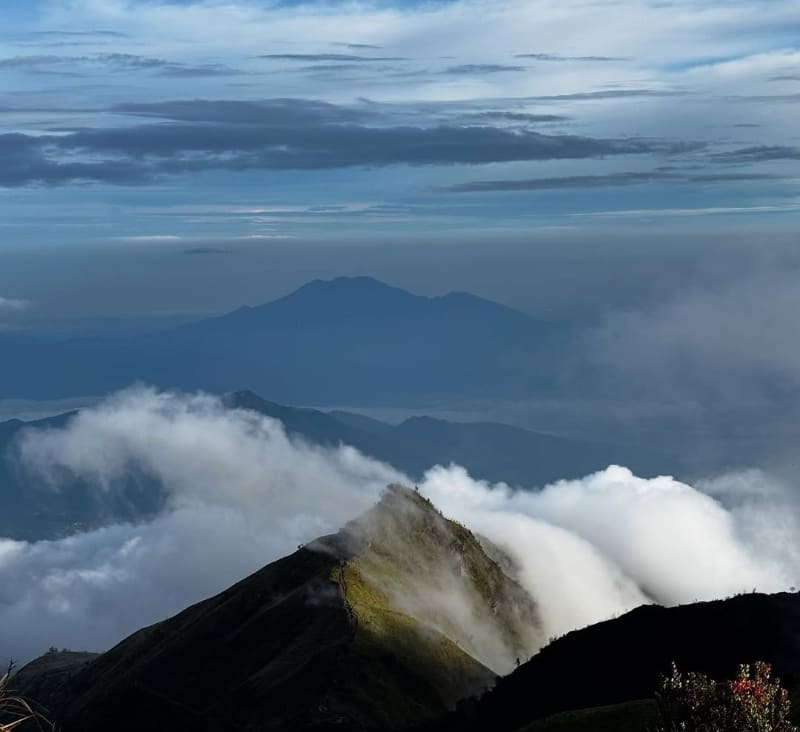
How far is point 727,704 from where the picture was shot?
5528cm

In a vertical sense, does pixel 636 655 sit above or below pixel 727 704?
below

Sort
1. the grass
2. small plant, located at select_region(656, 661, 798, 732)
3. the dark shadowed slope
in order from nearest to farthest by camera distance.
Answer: small plant, located at select_region(656, 661, 798, 732) → the grass → the dark shadowed slope

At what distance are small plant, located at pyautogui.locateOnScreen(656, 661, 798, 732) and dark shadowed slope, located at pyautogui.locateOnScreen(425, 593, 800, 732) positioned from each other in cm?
9800

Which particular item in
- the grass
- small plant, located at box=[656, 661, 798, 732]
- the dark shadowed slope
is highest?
small plant, located at box=[656, 661, 798, 732]

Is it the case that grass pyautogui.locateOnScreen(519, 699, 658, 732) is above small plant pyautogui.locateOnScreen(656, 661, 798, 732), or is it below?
below

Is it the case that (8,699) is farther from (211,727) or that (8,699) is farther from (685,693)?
(211,727)

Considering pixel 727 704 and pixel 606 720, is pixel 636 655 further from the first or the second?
pixel 727 704

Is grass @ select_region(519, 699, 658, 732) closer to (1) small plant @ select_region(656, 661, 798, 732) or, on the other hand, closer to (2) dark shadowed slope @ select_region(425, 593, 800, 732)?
(2) dark shadowed slope @ select_region(425, 593, 800, 732)

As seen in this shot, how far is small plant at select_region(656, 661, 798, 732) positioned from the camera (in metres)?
54.3

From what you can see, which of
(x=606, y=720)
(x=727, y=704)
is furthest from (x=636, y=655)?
(x=727, y=704)

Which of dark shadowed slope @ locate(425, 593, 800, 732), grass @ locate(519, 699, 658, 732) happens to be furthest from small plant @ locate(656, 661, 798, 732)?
dark shadowed slope @ locate(425, 593, 800, 732)

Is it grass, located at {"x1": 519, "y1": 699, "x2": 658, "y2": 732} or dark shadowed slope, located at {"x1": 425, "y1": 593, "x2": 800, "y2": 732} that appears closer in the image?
grass, located at {"x1": 519, "y1": 699, "x2": 658, "y2": 732}

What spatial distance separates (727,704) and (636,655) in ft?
397

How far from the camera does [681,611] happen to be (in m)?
176
